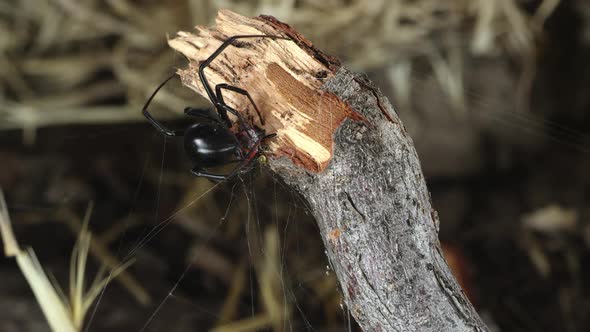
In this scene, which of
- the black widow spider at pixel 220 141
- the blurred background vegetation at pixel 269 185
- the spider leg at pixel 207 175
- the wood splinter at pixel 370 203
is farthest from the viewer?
the blurred background vegetation at pixel 269 185

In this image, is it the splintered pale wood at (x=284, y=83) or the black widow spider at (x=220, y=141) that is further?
the black widow spider at (x=220, y=141)

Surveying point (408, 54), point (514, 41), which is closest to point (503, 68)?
point (514, 41)

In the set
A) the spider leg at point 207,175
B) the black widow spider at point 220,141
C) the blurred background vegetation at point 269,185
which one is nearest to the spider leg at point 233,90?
the black widow spider at point 220,141

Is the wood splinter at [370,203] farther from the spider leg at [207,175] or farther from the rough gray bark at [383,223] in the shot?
the spider leg at [207,175]

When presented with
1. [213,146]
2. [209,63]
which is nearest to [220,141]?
[213,146]

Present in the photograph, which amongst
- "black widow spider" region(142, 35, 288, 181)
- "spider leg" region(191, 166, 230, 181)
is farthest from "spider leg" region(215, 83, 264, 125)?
"spider leg" region(191, 166, 230, 181)

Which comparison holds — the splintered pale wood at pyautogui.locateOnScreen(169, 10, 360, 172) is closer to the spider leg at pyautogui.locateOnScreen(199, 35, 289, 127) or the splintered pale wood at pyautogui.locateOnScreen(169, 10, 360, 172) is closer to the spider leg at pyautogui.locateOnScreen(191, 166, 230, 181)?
the spider leg at pyautogui.locateOnScreen(199, 35, 289, 127)

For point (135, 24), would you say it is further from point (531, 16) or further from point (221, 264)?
point (531, 16)
